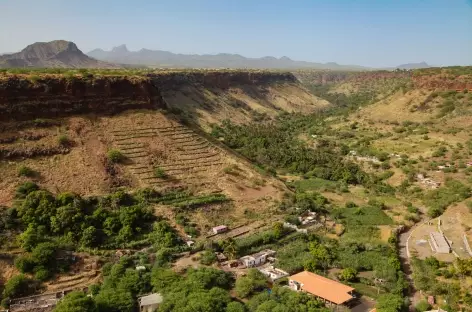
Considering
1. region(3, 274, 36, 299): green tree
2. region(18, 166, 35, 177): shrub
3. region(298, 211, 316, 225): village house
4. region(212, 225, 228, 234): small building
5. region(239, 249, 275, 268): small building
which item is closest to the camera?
region(3, 274, 36, 299): green tree

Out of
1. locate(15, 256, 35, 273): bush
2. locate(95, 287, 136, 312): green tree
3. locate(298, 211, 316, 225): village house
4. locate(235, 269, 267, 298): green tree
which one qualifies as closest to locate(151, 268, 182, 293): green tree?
locate(95, 287, 136, 312): green tree

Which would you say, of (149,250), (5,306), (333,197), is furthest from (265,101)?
(5,306)

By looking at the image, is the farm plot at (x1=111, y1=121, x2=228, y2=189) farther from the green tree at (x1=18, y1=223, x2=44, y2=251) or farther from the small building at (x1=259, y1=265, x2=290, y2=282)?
the small building at (x1=259, y1=265, x2=290, y2=282)

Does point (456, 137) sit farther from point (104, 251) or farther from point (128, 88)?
point (104, 251)

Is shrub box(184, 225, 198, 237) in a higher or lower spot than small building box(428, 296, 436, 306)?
higher

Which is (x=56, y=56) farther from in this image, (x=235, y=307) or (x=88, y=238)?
(x=235, y=307)
